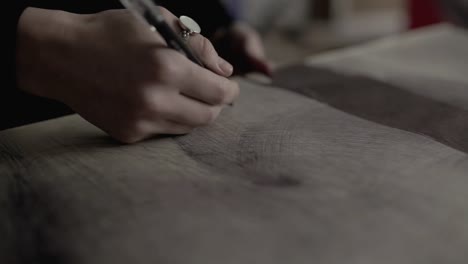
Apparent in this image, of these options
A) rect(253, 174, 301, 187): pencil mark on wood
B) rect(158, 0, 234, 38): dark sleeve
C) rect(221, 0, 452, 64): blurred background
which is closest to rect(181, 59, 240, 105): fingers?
rect(253, 174, 301, 187): pencil mark on wood

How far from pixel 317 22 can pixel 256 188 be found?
9.53ft

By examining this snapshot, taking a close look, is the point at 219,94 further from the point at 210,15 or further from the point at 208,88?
the point at 210,15

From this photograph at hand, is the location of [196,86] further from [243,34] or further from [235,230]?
[243,34]

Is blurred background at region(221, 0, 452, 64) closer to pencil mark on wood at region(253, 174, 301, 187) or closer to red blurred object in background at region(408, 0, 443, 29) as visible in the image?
red blurred object in background at region(408, 0, 443, 29)

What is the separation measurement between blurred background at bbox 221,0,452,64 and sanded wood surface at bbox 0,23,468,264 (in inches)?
68.9

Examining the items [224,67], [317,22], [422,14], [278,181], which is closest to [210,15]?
[224,67]

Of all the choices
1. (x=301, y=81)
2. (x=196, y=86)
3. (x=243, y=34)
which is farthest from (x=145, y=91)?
(x=243, y=34)

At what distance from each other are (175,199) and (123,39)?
16 centimetres

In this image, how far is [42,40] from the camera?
44 centimetres

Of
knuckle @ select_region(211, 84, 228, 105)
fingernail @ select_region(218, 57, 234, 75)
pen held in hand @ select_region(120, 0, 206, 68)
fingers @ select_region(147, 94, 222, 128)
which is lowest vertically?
fingers @ select_region(147, 94, 222, 128)

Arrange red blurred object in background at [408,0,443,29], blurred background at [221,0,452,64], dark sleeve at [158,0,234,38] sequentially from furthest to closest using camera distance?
blurred background at [221,0,452,64], red blurred object in background at [408,0,443,29], dark sleeve at [158,0,234,38]

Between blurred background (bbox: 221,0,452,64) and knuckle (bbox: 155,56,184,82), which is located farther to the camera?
blurred background (bbox: 221,0,452,64)

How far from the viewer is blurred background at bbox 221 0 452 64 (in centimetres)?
254

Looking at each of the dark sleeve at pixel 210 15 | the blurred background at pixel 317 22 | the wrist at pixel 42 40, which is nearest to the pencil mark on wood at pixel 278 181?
the wrist at pixel 42 40
